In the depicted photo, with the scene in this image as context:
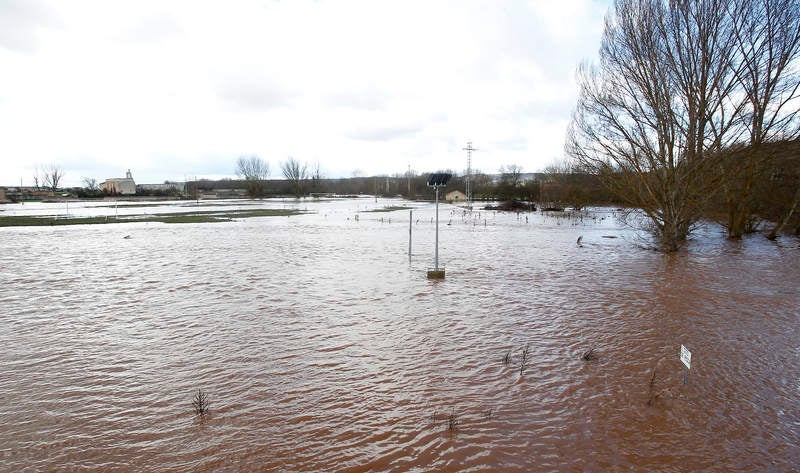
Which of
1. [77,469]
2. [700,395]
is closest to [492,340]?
[700,395]

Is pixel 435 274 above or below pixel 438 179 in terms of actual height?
below

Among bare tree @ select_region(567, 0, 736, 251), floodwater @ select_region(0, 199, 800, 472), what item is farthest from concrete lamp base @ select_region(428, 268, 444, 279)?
bare tree @ select_region(567, 0, 736, 251)

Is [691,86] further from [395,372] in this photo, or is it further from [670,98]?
[395,372]

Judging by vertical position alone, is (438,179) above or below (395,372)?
above

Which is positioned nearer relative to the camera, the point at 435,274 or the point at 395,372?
the point at 395,372

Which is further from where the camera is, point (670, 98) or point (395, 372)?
point (670, 98)

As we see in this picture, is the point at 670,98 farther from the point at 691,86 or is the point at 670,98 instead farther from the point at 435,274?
the point at 435,274

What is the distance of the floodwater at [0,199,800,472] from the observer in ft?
12.5

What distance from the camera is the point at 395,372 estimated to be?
544 cm

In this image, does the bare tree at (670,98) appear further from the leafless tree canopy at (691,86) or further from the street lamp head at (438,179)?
the street lamp head at (438,179)

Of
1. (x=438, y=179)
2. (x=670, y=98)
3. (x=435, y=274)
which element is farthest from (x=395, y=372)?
(x=670, y=98)

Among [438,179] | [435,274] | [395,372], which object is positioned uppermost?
[438,179]

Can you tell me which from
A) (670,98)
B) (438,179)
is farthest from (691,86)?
(438,179)

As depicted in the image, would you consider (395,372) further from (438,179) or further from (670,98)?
(670,98)
